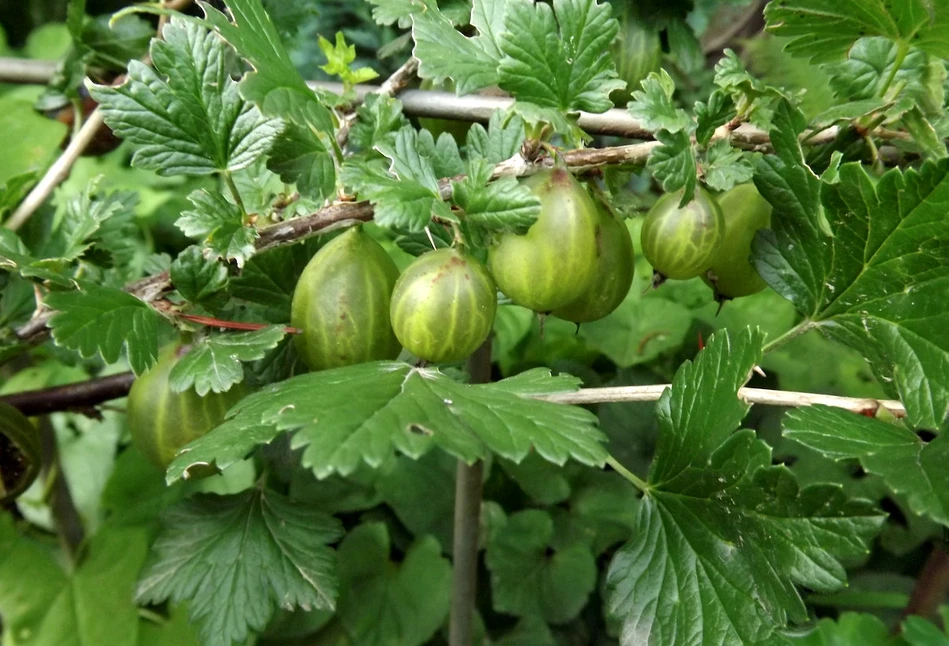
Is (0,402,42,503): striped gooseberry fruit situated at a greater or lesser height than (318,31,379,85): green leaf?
lesser

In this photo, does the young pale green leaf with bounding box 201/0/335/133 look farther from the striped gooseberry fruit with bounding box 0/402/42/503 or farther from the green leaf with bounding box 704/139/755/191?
the striped gooseberry fruit with bounding box 0/402/42/503

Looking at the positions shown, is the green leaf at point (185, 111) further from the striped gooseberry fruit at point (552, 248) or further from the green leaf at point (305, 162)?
the striped gooseberry fruit at point (552, 248)

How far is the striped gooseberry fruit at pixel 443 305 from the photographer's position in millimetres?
346

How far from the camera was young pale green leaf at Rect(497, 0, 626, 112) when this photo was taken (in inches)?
13.8

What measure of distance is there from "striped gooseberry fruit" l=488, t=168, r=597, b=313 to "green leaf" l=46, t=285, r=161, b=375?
21 centimetres

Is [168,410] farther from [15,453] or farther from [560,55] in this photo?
[560,55]

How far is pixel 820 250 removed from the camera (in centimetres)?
40

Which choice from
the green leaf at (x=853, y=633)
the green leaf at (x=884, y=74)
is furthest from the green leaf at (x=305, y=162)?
the green leaf at (x=853, y=633)

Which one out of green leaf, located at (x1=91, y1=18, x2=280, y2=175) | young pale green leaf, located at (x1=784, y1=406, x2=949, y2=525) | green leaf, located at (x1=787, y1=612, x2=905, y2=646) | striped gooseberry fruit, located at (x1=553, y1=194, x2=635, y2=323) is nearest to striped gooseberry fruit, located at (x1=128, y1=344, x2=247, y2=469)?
green leaf, located at (x1=91, y1=18, x2=280, y2=175)

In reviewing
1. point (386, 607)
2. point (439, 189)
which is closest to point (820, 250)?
point (439, 189)

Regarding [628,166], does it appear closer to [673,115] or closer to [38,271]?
[673,115]

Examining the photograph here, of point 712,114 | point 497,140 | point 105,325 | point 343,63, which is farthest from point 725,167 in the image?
point 105,325

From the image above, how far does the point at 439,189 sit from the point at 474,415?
5.4 inches

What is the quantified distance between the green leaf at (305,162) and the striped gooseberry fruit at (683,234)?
0.65 feet
